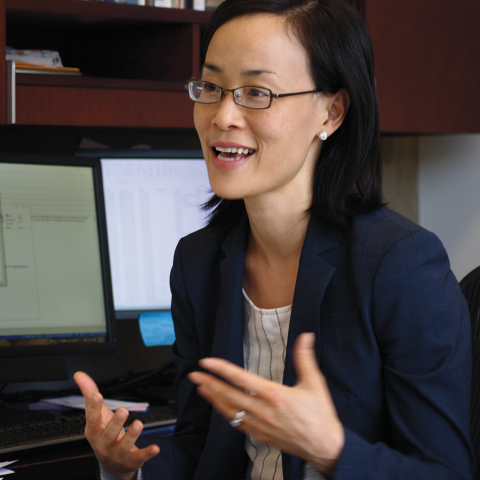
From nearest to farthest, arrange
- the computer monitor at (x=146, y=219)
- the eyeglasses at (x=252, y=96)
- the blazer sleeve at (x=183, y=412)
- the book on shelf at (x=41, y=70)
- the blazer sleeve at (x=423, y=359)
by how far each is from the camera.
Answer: the blazer sleeve at (x=423, y=359) → the eyeglasses at (x=252, y=96) → the blazer sleeve at (x=183, y=412) → the book on shelf at (x=41, y=70) → the computer monitor at (x=146, y=219)

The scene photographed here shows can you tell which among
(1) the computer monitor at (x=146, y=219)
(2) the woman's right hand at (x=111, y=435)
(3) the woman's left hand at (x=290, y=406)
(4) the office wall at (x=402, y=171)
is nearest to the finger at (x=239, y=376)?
(3) the woman's left hand at (x=290, y=406)

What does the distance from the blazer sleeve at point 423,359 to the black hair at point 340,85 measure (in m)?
0.15

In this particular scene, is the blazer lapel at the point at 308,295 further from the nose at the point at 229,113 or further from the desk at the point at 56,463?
the desk at the point at 56,463

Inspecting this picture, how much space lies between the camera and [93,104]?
1.40 meters

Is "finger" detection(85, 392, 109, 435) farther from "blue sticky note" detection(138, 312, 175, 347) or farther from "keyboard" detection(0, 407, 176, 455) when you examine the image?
"blue sticky note" detection(138, 312, 175, 347)

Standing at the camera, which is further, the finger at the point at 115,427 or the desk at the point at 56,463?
the desk at the point at 56,463

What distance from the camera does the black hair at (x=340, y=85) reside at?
1012 mm

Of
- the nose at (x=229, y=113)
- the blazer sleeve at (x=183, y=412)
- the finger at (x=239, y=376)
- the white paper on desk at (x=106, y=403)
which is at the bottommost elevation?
the white paper on desk at (x=106, y=403)

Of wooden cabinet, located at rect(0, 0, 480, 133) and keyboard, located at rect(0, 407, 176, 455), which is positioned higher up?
wooden cabinet, located at rect(0, 0, 480, 133)

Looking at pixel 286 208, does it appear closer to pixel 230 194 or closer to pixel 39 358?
pixel 230 194

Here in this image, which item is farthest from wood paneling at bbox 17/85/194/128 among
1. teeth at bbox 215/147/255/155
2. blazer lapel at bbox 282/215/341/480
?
blazer lapel at bbox 282/215/341/480

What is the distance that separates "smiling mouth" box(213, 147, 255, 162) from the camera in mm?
1016

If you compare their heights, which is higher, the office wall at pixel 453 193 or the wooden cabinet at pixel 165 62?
the wooden cabinet at pixel 165 62

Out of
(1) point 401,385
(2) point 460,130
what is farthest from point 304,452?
(2) point 460,130
